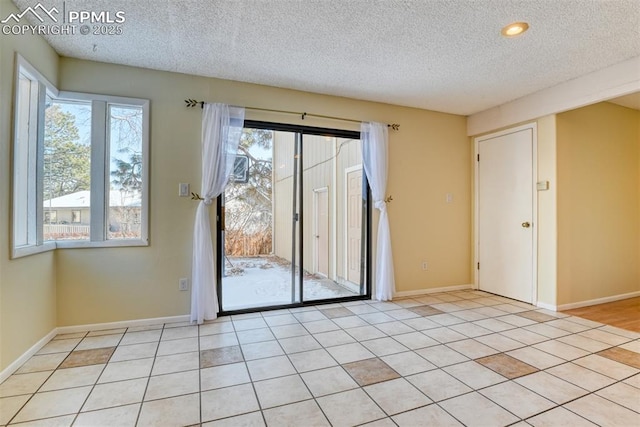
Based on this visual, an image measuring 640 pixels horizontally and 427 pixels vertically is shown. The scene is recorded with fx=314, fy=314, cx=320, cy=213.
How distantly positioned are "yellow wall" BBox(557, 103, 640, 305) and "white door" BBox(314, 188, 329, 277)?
9.28ft

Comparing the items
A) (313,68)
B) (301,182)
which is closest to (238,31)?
(313,68)

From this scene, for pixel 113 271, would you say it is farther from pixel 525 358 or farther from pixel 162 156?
pixel 525 358

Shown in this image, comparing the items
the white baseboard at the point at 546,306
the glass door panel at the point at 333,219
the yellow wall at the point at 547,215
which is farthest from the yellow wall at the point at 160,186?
the white baseboard at the point at 546,306

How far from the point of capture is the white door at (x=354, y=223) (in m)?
4.39

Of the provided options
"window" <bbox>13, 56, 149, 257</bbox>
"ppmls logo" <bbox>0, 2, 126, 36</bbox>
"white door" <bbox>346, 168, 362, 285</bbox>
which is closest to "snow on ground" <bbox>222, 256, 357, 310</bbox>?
"white door" <bbox>346, 168, 362, 285</bbox>

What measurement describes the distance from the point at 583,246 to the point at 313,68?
3839 mm

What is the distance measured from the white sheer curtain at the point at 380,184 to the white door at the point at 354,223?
34 cm

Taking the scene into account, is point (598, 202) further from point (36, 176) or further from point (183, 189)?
point (36, 176)

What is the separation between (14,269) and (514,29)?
13.7 feet

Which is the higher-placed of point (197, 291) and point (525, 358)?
point (197, 291)

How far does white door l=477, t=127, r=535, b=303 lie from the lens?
394cm

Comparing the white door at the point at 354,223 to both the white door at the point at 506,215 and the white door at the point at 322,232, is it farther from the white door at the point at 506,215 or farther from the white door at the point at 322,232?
the white door at the point at 506,215

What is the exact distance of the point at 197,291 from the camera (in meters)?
3.17

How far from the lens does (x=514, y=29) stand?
2.48 meters
